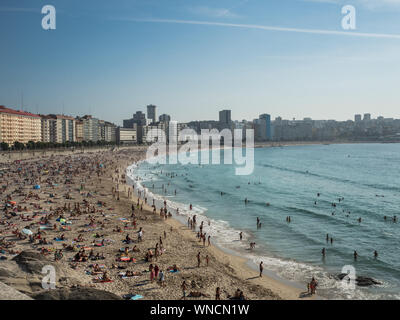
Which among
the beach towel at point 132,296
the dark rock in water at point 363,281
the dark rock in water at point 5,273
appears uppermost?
the dark rock in water at point 5,273

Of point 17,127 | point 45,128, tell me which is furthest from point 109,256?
point 45,128

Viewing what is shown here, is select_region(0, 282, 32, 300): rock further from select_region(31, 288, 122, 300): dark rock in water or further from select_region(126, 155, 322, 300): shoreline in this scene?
select_region(126, 155, 322, 300): shoreline

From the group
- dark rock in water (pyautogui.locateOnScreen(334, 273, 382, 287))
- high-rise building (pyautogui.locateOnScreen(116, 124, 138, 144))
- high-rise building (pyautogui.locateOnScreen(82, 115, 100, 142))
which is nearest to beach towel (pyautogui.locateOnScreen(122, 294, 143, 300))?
dark rock in water (pyautogui.locateOnScreen(334, 273, 382, 287))

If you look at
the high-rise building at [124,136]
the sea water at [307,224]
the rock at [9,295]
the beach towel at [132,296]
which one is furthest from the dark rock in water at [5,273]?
the high-rise building at [124,136]

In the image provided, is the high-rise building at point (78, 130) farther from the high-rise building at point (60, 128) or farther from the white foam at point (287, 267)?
the white foam at point (287, 267)

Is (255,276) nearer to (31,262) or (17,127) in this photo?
(31,262)
